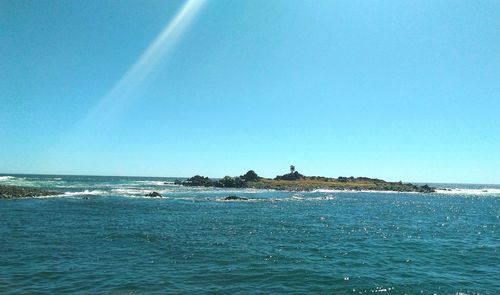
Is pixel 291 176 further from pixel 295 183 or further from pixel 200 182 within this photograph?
pixel 200 182

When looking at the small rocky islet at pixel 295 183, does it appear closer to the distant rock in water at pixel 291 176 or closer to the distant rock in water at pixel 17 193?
the distant rock in water at pixel 291 176

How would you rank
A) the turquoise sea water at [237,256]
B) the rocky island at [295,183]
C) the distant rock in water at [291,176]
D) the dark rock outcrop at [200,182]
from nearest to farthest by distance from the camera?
the turquoise sea water at [237,256]
the rocky island at [295,183]
the dark rock outcrop at [200,182]
the distant rock in water at [291,176]

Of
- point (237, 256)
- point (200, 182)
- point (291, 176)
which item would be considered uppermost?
point (291, 176)

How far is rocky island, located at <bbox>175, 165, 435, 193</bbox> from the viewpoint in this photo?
13100 centimetres

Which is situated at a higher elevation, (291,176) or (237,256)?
(291,176)

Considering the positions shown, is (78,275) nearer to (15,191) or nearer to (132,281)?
(132,281)

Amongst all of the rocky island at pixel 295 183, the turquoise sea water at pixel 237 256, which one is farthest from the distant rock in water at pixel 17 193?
the rocky island at pixel 295 183

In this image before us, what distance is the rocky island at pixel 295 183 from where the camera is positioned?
430 feet

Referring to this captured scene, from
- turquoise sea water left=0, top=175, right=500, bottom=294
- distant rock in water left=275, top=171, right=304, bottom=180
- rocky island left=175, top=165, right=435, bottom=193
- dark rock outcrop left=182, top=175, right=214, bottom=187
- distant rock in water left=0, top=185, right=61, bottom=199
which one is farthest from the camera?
distant rock in water left=275, top=171, right=304, bottom=180

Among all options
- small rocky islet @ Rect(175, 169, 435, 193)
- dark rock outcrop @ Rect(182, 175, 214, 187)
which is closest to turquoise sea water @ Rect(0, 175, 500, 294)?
small rocky islet @ Rect(175, 169, 435, 193)

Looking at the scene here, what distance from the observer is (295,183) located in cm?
14150

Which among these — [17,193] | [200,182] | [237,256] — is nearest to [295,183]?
[200,182]

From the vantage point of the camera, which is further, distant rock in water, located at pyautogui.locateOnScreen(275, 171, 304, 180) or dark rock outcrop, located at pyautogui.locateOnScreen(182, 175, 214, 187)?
distant rock in water, located at pyautogui.locateOnScreen(275, 171, 304, 180)

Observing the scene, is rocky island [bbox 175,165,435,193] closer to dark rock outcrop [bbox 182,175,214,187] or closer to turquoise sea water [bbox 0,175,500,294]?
dark rock outcrop [bbox 182,175,214,187]
